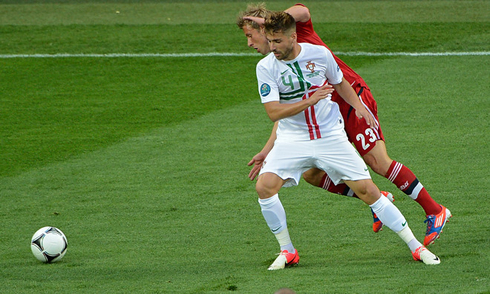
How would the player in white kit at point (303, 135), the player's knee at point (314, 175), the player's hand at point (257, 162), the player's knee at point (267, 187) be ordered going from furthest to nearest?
the player's knee at point (314, 175) < the player's hand at point (257, 162) < the player's knee at point (267, 187) < the player in white kit at point (303, 135)

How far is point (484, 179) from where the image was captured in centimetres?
674

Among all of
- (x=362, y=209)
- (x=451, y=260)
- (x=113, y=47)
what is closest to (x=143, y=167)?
(x=362, y=209)

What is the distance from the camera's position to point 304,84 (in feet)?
15.6

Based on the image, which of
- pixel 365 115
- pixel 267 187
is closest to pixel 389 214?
pixel 365 115

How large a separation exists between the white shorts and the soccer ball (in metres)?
1.58

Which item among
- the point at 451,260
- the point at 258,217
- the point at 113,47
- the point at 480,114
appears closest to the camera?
the point at 451,260

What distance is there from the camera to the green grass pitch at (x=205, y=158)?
4.82 m

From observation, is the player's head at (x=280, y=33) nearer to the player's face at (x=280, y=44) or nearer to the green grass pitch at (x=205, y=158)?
the player's face at (x=280, y=44)

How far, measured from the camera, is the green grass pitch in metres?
4.82

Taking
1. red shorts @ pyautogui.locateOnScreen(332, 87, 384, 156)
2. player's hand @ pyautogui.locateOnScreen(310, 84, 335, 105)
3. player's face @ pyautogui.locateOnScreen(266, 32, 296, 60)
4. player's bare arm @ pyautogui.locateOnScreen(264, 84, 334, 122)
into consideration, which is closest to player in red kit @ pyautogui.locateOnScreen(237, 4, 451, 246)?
red shorts @ pyautogui.locateOnScreen(332, 87, 384, 156)

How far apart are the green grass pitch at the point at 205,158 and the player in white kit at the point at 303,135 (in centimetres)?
33

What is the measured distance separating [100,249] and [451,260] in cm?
254

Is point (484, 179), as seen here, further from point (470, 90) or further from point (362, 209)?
point (470, 90)

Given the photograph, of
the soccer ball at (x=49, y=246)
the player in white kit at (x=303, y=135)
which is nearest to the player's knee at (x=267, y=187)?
the player in white kit at (x=303, y=135)
